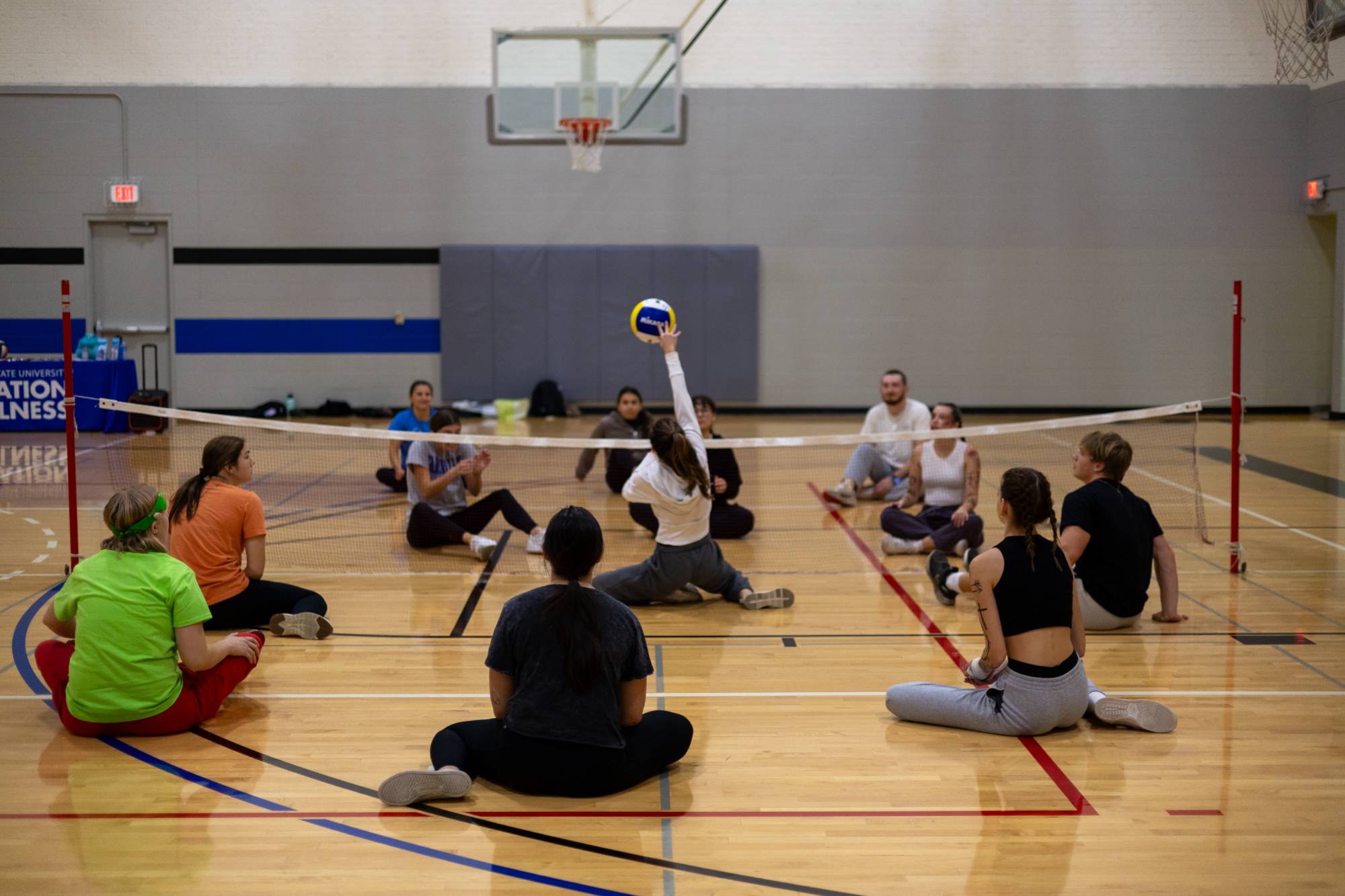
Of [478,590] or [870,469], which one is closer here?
[478,590]

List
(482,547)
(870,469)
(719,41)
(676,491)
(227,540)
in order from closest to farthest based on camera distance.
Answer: (227,540) < (676,491) < (482,547) < (870,469) < (719,41)

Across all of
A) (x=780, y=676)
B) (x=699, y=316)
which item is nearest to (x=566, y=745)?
(x=780, y=676)

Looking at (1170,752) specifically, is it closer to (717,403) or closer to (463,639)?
(463,639)

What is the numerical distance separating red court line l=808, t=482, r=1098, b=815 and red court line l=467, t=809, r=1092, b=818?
0.11 meters

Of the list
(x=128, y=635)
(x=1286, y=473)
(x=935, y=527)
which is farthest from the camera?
(x=1286, y=473)

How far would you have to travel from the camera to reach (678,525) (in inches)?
304

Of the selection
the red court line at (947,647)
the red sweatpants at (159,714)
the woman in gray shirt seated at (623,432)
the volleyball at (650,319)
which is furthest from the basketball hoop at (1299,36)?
the red sweatpants at (159,714)

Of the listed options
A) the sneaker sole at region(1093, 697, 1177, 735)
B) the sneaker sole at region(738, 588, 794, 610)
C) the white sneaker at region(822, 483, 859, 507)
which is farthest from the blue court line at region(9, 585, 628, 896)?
the white sneaker at region(822, 483, 859, 507)

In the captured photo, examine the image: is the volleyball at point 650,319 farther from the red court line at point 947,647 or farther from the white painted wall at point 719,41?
the white painted wall at point 719,41

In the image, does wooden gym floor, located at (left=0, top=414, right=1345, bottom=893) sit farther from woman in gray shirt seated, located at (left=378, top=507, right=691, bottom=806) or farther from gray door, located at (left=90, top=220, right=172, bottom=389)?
gray door, located at (left=90, top=220, right=172, bottom=389)

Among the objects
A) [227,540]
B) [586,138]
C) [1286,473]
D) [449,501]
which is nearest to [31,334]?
[586,138]

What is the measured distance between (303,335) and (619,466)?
9.65 metres

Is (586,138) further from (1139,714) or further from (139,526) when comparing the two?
(1139,714)

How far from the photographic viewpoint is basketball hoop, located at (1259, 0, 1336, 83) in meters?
15.5
